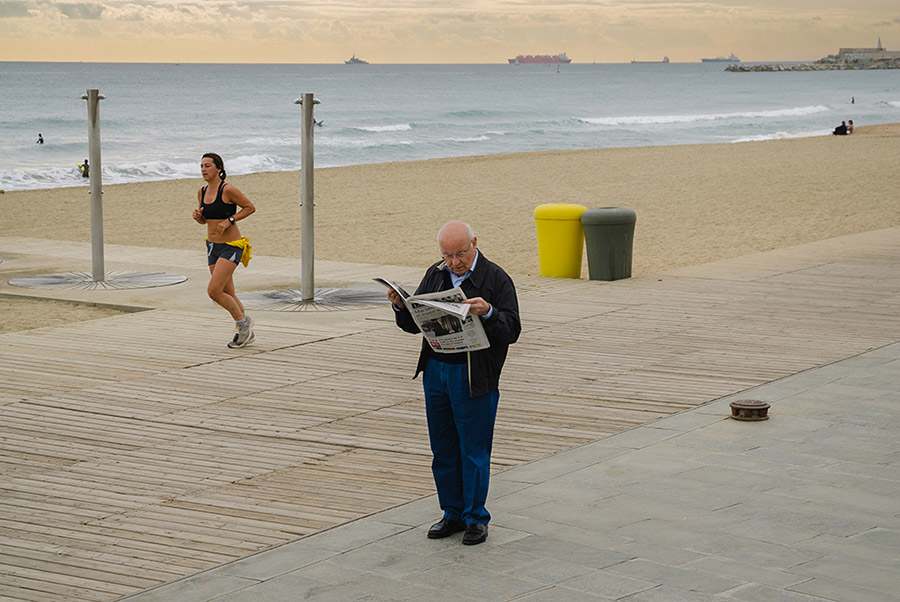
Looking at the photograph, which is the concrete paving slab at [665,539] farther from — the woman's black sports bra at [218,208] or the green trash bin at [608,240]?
the green trash bin at [608,240]

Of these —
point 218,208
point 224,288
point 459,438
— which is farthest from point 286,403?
point 459,438

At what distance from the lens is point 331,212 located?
25.0 metres

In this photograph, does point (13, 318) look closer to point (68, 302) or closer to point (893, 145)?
point (68, 302)

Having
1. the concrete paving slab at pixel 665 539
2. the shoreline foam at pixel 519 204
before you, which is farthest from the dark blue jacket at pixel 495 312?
the shoreline foam at pixel 519 204

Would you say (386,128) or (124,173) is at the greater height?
(386,128)

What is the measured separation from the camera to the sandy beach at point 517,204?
19.2 m

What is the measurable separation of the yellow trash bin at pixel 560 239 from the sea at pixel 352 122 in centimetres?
1268

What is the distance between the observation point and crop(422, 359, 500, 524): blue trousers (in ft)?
18.6

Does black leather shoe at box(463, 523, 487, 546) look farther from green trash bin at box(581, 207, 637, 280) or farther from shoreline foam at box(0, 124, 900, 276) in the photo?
shoreline foam at box(0, 124, 900, 276)

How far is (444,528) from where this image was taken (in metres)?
5.74

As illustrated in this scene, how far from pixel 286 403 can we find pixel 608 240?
667 cm

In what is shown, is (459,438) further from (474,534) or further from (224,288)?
(224,288)

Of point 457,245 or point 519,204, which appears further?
point 519,204

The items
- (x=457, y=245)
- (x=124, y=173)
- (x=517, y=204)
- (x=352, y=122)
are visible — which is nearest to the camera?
(x=457, y=245)
